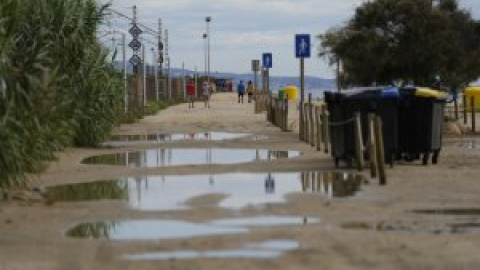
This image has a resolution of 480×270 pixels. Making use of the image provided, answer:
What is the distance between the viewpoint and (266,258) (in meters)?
8.35

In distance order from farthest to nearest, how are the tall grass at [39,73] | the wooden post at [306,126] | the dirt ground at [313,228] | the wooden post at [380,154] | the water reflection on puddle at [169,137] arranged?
the water reflection on puddle at [169,137] < the wooden post at [306,126] < the wooden post at [380,154] < the tall grass at [39,73] < the dirt ground at [313,228]

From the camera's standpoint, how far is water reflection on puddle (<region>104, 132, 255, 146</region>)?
85.0ft

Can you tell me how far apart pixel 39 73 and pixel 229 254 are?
17.7 ft

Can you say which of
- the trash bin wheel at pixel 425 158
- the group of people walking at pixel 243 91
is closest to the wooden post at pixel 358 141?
the trash bin wheel at pixel 425 158

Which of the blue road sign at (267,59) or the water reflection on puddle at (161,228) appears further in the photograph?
the blue road sign at (267,59)

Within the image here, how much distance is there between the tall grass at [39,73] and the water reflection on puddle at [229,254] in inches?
144

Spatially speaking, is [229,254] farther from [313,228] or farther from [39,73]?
[39,73]

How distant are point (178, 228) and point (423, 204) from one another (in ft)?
11.0

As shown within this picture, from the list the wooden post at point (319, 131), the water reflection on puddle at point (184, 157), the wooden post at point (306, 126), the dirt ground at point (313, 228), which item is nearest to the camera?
the dirt ground at point (313, 228)

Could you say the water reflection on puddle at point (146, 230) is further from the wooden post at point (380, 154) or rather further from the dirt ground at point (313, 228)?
the wooden post at point (380, 154)

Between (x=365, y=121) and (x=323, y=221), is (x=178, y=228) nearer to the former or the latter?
(x=323, y=221)

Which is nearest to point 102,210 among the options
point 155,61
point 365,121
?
point 365,121

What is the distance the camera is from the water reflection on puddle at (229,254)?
8.45 meters

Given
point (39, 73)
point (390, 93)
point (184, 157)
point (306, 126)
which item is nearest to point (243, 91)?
point (306, 126)
